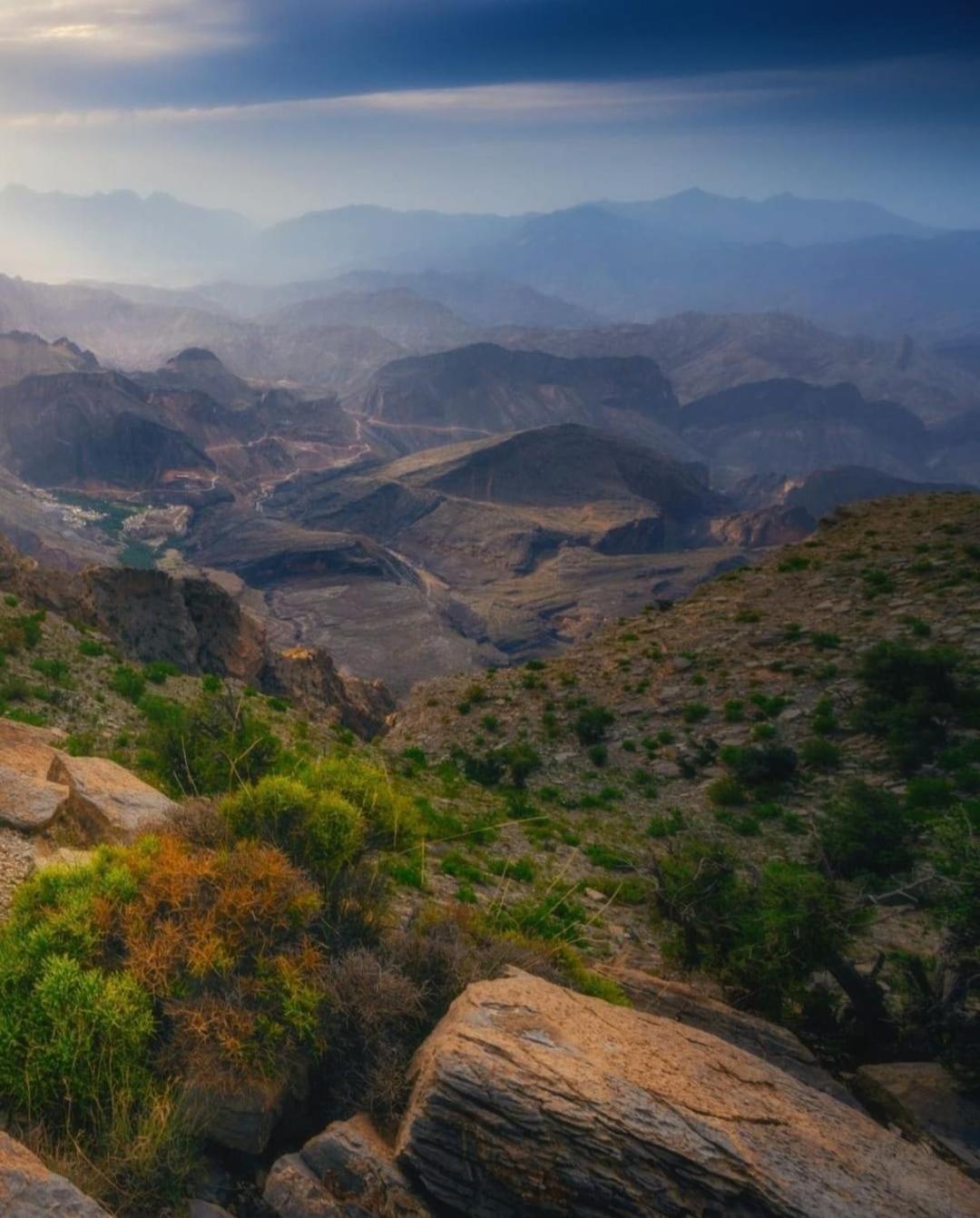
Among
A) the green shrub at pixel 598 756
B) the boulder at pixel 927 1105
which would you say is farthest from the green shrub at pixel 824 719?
the boulder at pixel 927 1105

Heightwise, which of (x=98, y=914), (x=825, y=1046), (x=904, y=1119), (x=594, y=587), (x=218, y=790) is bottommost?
(x=594, y=587)

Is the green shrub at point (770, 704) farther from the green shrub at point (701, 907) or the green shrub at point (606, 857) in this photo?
the green shrub at point (701, 907)

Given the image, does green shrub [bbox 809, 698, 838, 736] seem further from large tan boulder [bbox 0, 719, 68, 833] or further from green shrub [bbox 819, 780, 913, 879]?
large tan boulder [bbox 0, 719, 68, 833]

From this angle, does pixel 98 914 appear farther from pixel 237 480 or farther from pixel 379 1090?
pixel 237 480

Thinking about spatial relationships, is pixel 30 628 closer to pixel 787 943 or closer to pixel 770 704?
pixel 787 943

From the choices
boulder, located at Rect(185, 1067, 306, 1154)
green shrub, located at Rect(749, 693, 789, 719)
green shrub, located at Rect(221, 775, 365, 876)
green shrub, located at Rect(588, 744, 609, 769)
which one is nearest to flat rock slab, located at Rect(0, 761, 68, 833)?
green shrub, located at Rect(221, 775, 365, 876)

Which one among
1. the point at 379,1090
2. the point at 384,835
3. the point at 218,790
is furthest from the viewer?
the point at 218,790

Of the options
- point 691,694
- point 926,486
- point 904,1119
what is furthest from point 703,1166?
point 926,486
